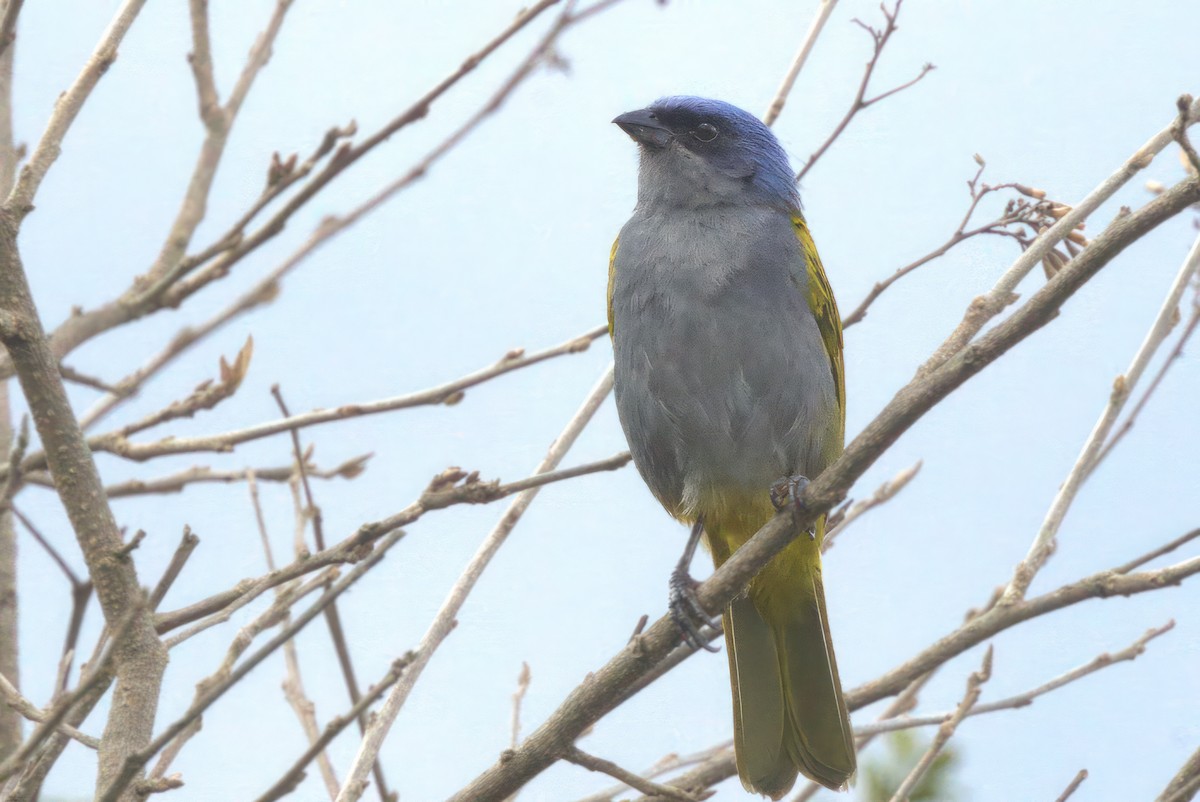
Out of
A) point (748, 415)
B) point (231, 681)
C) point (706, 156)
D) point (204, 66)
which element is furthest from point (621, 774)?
point (204, 66)

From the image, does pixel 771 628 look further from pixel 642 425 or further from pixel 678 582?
pixel 642 425

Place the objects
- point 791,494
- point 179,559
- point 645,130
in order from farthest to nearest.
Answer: point 645,130
point 791,494
point 179,559

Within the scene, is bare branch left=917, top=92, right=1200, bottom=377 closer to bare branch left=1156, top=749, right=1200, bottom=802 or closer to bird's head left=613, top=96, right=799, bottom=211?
bare branch left=1156, top=749, right=1200, bottom=802

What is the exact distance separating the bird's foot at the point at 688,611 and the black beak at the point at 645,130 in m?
1.76

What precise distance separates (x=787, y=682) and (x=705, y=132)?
7.11 ft

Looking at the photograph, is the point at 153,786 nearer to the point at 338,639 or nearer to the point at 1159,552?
the point at 338,639

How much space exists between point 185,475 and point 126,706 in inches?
65.8

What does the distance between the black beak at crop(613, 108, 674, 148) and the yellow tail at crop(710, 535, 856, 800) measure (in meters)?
1.65

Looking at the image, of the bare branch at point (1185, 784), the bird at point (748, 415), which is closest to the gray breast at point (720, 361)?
the bird at point (748, 415)

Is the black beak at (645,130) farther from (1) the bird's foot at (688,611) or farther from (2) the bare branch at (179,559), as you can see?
(2) the bare branch at (179,559)

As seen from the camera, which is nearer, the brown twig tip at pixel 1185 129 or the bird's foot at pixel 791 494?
the brown twig tip at pixel 1185 129

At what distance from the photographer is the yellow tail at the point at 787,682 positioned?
413 centimetres

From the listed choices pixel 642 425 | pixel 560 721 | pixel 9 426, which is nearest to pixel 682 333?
pixel 642 425

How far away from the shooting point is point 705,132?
496 cm
